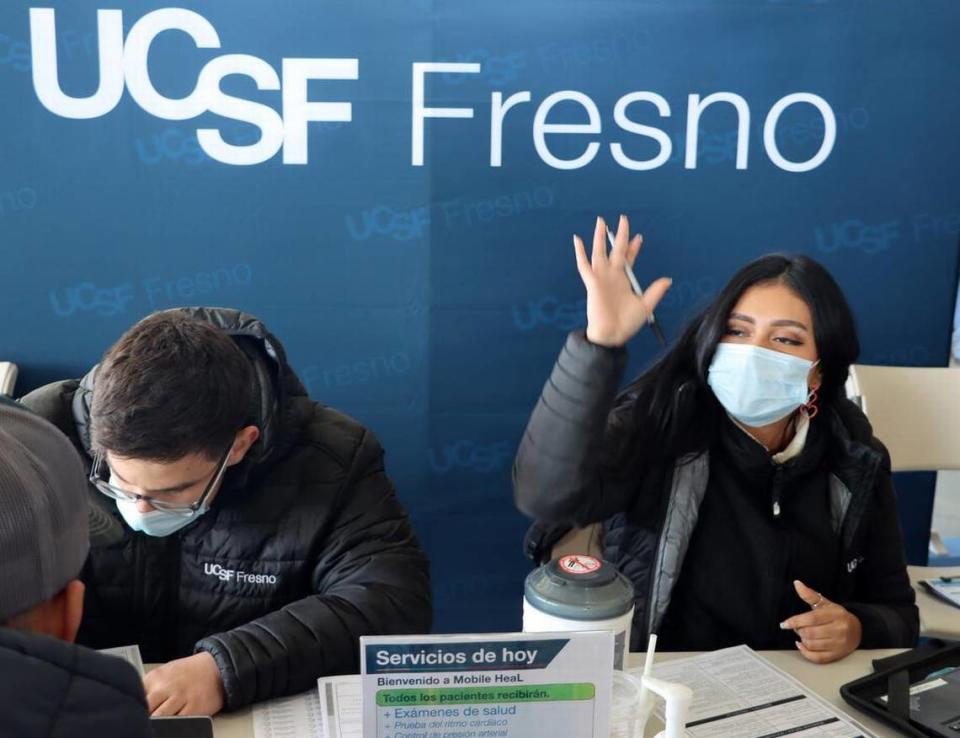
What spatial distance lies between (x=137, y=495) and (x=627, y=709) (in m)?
0.75

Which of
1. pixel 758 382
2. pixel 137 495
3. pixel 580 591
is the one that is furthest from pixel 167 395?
pixel 758 382

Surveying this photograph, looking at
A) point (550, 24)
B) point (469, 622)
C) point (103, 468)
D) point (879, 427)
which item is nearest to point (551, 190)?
point (550, 24)

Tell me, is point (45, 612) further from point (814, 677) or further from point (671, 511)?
point (671, 511)

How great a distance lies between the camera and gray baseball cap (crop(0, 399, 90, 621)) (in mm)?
669

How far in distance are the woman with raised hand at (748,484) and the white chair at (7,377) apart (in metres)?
1.49

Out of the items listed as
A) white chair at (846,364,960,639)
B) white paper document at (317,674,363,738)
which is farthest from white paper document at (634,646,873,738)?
white chair at (846,364,960,639)

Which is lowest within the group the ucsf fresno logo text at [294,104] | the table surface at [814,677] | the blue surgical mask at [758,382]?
the table surface at [814,677]

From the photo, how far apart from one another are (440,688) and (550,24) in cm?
207

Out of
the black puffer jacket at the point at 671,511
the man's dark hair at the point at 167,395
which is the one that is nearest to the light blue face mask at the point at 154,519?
the man's dark hair at the point at 167,395

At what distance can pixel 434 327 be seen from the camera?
286cm

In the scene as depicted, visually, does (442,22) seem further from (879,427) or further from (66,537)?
(66,537)

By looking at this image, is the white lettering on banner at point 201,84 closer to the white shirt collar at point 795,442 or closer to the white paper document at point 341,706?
the white shirt collar at point 795,442

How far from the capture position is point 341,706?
4.50 feet

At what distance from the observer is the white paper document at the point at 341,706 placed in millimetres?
1313
